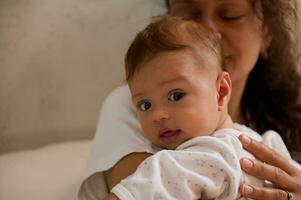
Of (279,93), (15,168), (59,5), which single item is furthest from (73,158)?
(279,93)

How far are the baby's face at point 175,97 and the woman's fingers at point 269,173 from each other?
9 cm

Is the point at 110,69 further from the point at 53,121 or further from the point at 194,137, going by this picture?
the point at 194,137

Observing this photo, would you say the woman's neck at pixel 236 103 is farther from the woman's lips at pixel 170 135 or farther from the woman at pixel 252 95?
the woman's lips at pixel 170 135

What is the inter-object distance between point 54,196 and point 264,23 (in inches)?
25.5

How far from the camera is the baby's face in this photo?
1.07 meters

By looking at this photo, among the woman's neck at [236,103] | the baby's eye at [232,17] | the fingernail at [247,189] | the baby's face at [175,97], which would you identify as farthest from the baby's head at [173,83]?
the woman's neck at [236,103]

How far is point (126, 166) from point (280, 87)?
586 millimetres

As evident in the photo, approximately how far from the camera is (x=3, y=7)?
177 centimetres

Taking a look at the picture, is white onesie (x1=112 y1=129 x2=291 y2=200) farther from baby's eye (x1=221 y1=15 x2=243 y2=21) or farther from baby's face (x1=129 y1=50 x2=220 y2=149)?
baby's eye (x1=221 y1=15 x2=243 y2=21)

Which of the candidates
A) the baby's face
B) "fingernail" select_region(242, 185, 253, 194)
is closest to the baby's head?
the baby's face

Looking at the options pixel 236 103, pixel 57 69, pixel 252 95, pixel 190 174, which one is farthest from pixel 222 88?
pixel 57 69

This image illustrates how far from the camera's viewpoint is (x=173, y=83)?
1.08 m

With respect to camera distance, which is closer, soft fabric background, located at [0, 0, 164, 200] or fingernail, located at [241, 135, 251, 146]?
fingernail, located at [241, 135, 251, 146]

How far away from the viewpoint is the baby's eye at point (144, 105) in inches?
43.5
